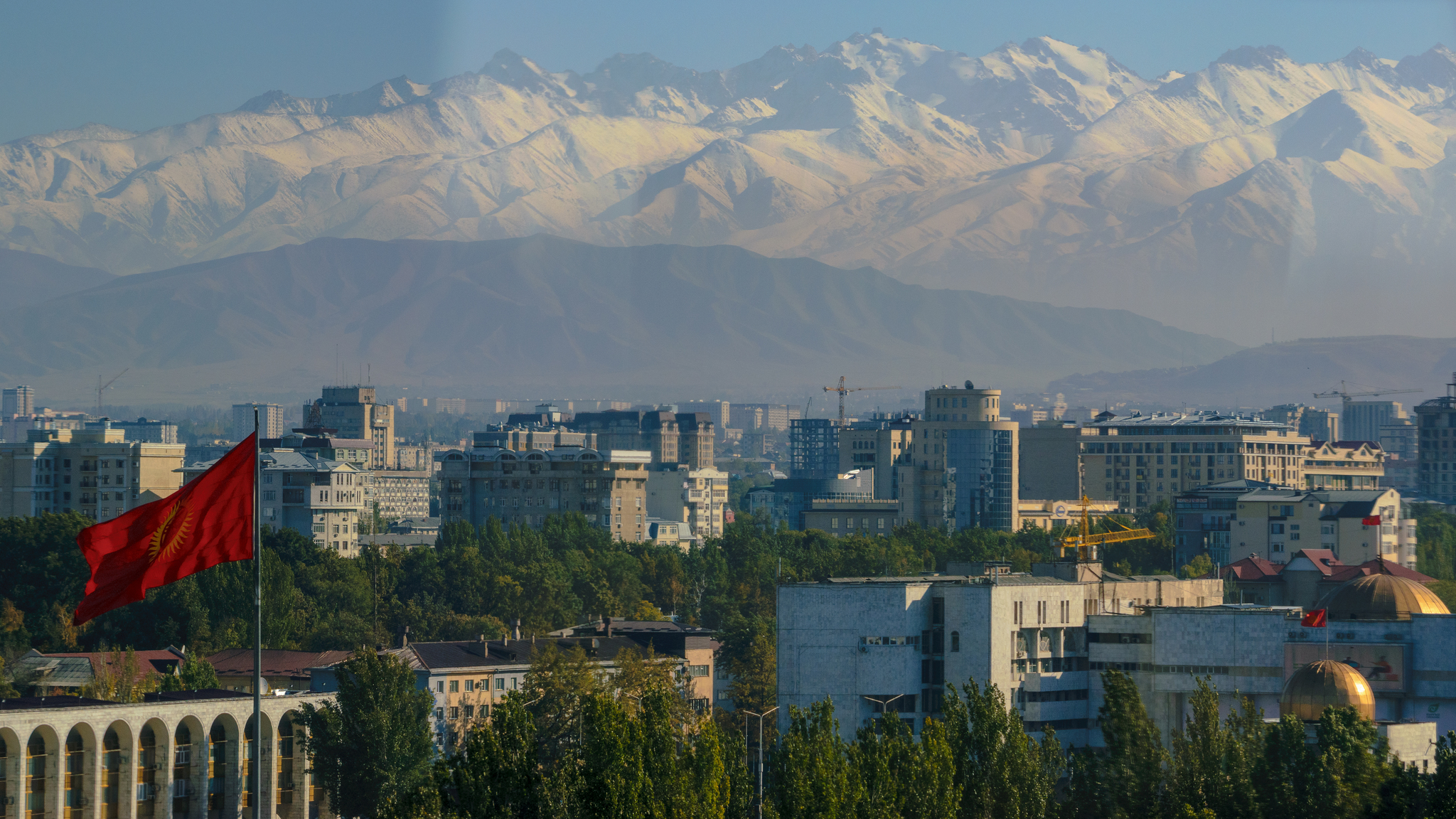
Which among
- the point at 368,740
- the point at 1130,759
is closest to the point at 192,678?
the point at 368,740

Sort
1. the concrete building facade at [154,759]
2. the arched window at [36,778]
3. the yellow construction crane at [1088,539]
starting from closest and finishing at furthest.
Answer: the arched window at [36,778], the concrete building facade at [154,759], the yellow construction crane at [1088,539]

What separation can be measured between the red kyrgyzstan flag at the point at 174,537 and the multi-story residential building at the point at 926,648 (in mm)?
33651

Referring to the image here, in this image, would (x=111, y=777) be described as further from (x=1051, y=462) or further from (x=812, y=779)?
(x=1051, y=462)

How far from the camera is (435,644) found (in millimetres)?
75562

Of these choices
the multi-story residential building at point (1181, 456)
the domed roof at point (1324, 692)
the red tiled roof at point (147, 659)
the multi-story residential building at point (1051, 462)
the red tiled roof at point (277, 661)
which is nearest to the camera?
the domed roof at point (1324, 692)

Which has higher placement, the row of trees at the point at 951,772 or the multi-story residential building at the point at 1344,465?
the multi-story residential building at the point at 1344,465

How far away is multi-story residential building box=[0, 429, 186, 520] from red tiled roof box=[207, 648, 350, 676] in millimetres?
49471

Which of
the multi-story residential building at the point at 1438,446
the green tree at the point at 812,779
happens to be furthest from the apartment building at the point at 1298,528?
the green tree at the point at 812,779

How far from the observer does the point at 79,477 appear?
5064 inches

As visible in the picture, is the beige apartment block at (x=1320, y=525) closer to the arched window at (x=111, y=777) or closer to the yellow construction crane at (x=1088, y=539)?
the yellow construction crane at (x=1088, y=539)

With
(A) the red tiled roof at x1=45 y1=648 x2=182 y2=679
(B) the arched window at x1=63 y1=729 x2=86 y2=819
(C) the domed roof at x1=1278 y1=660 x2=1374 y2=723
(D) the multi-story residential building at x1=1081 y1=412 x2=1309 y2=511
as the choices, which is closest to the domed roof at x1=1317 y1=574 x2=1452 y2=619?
(C) the domed roof at x1=1278 y1=660 x2=1374 y2=723

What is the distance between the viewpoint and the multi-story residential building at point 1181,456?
6801 inches

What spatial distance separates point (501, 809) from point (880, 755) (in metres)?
9.27

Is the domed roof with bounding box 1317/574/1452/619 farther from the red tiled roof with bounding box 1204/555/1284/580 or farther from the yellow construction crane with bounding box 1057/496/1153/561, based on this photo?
the red tiled roof with bounding box 1204/555/1284/580
